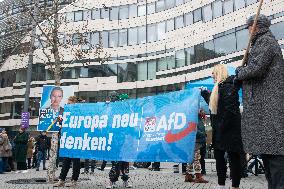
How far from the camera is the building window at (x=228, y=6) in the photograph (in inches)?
1366

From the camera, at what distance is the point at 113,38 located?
46.7 meters

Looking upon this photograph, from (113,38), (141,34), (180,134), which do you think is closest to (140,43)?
(141,34)

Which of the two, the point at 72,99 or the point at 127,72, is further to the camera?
the point at 127,72

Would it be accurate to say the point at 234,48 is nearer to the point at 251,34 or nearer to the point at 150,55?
the point at 150,55

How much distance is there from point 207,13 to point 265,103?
35111 millimetres

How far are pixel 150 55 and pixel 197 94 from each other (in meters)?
38.2

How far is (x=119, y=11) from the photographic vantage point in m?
47.2

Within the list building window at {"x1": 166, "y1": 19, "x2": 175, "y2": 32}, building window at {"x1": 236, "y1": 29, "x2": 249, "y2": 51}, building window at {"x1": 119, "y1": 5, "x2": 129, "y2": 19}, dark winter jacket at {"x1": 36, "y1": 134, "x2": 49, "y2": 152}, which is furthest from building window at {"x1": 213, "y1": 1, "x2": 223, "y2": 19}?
dark winter jacket at {"x1": 36, "y1": 134, "x2": 49, "y2": 152}

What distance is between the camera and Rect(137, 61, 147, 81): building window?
45.2 metres

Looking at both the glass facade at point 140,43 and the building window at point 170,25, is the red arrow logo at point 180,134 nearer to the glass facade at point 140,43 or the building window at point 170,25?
the glass facade at point 140,43

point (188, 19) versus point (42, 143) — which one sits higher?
point (188, 19)

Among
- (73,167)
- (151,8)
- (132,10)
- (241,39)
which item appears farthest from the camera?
(132,10)

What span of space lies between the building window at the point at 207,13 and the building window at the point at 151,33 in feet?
25.6

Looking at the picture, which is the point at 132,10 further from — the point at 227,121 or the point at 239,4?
the point at 227,121
